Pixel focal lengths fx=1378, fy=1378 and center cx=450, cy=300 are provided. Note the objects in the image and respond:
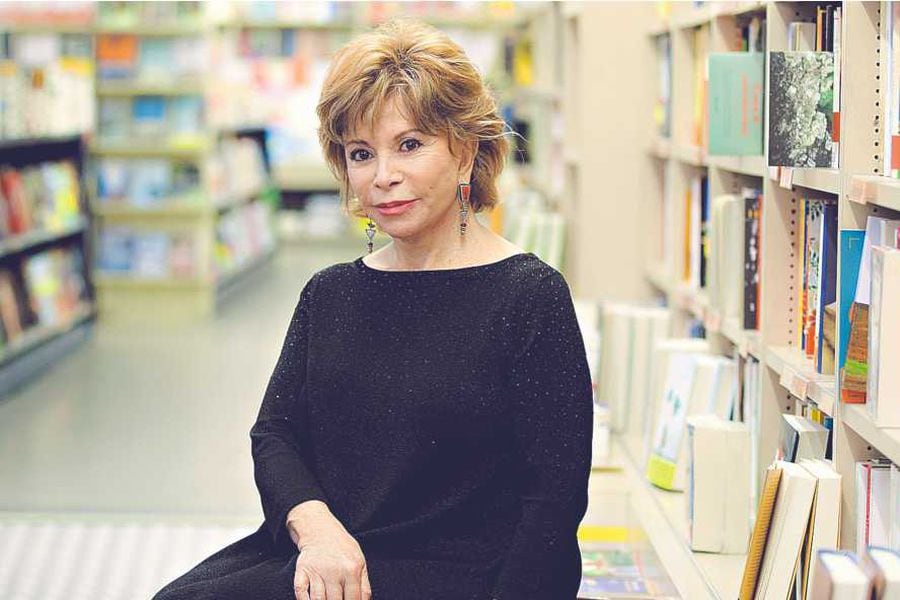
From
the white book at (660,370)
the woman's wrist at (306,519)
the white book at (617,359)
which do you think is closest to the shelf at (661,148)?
the white book at (617,359)

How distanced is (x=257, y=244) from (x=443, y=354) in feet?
28.1

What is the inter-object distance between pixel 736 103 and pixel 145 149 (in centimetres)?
641

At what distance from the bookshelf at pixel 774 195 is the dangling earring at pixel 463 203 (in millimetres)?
607

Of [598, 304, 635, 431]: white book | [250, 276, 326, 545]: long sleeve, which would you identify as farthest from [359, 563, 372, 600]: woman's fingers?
[598, 304, 635, 431]: white book

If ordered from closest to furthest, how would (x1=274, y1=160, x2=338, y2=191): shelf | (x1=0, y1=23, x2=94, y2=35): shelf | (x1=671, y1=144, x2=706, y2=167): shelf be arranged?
(x1=671, y1=144, x2=706, y2=167): shelf, (x1=0, y1=23, x2=94, y2=35): shelf, (x1=274, y1=160, x2=338, y2=191): shelf

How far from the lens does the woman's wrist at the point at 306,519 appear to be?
2.09 m

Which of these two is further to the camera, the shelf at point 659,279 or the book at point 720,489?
the shelf at point 659,279

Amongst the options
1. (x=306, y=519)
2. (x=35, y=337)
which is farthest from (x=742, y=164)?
(x=35, y=337)

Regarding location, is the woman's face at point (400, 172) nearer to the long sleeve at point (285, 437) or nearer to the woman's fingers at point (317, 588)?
the long sleeve at point (285, 437)

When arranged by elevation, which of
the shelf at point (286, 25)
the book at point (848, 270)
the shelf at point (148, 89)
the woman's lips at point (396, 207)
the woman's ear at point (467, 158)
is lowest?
the book at point (848, 270)

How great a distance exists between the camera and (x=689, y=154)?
12.3ft

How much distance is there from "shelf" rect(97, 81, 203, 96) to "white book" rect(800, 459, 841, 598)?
7223 millimetres

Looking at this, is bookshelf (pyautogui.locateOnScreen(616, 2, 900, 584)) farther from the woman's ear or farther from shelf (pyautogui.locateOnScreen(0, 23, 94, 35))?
shelf (pyautogui.locateOnScreen(0, 23, 94, 35))

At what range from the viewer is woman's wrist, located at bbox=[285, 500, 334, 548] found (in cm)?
209
